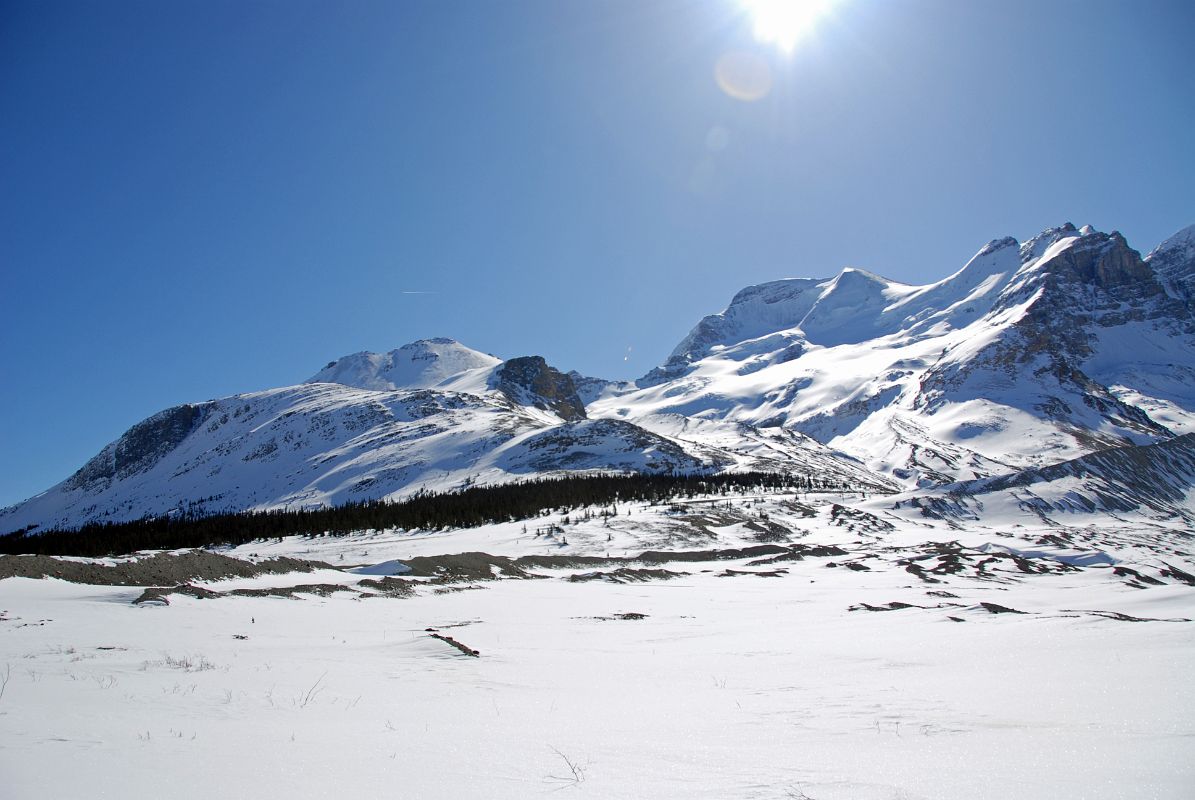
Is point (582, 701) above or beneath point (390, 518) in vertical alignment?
beneath

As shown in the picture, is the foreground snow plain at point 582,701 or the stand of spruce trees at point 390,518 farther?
the stand of spruce trees at point 390,518

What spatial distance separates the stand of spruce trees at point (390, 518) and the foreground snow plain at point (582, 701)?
278ft

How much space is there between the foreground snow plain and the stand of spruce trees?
278 feet

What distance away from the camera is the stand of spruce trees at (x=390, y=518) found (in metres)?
102

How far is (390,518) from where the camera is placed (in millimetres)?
106688

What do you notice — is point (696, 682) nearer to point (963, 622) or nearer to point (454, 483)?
point (963, 622)

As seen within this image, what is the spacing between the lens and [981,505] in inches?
4181

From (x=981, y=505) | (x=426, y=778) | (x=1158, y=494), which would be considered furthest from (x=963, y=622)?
(x=1158, y=494)

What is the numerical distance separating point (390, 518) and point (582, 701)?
10484 cm

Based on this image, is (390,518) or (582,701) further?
(390,518)

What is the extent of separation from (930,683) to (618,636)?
8785 millimetres

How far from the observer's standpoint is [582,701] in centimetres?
913

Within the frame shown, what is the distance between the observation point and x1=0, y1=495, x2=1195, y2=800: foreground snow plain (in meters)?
5.51

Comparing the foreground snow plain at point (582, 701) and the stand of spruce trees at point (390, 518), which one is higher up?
the stand of spruce trees at point (390, 518)
